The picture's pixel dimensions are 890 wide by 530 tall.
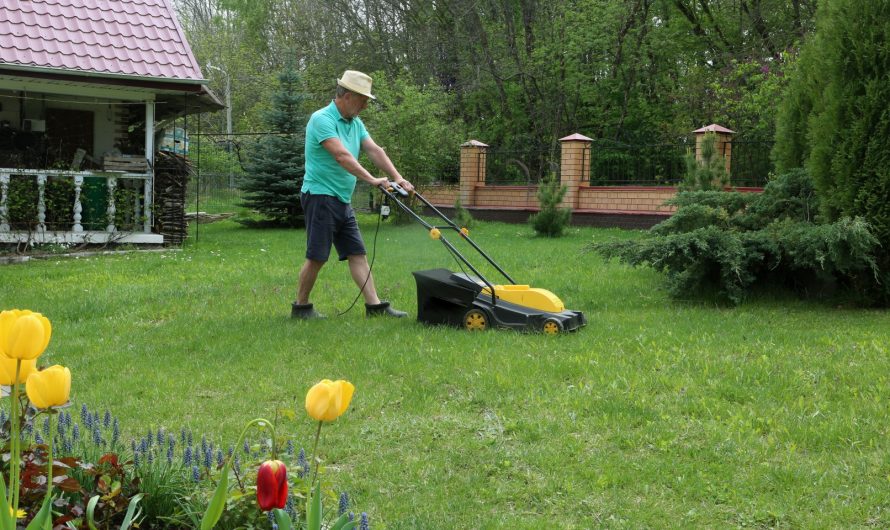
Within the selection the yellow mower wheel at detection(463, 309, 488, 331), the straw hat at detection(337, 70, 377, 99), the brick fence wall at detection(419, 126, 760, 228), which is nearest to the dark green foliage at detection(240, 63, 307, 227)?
the brick fence wall at detection(419, 126, 760, 228)

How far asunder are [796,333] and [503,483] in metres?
3.37

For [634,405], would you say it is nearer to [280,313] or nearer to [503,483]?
[503,483]

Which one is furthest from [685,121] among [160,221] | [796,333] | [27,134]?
[796,333]

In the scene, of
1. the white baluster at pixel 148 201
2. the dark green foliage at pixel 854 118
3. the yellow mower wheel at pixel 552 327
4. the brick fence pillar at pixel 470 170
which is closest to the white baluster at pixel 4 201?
the white baluster at pixel 148 201

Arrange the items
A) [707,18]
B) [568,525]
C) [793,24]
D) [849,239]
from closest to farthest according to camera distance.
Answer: [568,525] → [849,239] → [793,24] → [707,18]

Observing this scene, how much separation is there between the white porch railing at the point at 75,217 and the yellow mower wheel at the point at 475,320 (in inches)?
346

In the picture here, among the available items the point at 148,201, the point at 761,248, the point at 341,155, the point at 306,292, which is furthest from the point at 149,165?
the point at 761,248

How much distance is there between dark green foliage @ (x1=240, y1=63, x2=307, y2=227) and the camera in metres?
18.9

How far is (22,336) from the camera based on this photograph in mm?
1525

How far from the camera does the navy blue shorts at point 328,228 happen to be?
6629 mm

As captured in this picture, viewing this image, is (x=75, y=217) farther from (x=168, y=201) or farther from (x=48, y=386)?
(x=48, y=386)

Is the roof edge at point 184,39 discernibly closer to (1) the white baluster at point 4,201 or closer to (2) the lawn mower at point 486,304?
(1) the white baluster at point 4,201

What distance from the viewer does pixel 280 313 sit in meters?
7.27

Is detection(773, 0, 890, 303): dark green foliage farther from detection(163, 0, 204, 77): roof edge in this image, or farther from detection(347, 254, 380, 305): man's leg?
detection(163, 0, 204, 77): roof edge
